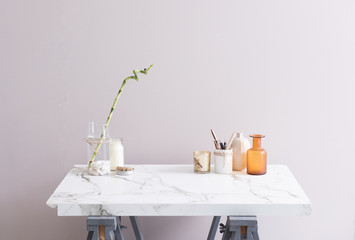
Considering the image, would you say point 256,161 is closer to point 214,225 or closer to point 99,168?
point 214,225

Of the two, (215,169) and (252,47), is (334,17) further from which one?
(215,169)

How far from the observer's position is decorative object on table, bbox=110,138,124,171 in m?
1.91

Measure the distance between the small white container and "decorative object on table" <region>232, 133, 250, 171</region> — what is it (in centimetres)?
6

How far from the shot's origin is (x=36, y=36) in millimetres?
2168

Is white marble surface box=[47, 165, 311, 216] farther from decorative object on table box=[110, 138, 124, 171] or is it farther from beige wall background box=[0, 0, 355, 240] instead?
beige wall background box=[0, 0, 355, 240]

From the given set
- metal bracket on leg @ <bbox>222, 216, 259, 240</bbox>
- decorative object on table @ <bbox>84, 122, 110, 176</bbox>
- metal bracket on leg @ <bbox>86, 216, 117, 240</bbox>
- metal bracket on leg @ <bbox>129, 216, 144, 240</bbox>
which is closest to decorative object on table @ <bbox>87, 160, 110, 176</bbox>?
decorative object on table @ <bbox>84, 122, 110, 176</bbox>

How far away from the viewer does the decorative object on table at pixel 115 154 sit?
1.91m

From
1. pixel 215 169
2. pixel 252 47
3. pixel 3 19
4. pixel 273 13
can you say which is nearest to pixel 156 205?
pixel 215 169

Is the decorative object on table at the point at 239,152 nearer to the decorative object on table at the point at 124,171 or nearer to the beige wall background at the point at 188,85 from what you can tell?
the beige wall background at the point at 188,85

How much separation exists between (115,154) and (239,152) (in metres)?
0.54

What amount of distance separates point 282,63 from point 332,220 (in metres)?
0.85

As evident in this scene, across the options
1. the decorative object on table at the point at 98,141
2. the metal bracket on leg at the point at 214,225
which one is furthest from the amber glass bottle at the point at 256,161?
the decorative object on table at the point at 98,141

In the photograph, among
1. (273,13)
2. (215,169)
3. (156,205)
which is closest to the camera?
(156,205)

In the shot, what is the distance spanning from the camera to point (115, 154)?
1.91 metres
